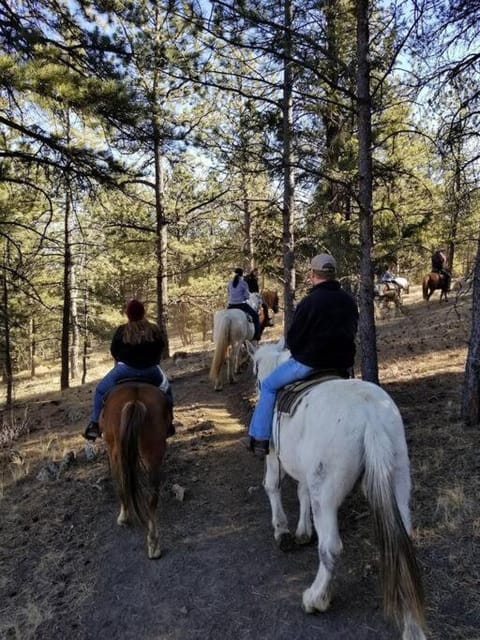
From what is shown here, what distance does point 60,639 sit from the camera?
343 centimetres

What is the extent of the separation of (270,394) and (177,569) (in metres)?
1.85

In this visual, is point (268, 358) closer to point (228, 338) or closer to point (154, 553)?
point (154, 553)

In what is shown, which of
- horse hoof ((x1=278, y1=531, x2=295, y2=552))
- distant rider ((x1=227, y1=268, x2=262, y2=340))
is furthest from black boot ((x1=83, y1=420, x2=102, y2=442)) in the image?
distant rider ((x1=227, y1=268, x2=262, y2=340))

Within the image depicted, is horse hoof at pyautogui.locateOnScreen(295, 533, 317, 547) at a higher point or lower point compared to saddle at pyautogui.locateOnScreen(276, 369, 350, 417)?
lower

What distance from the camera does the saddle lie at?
358 centimetres

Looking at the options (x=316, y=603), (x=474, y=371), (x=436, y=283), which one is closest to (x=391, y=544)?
(x=316, y=603)

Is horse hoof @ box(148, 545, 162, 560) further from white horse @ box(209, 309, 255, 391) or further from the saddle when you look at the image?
white horse @ box(209, 309, 255, 391)

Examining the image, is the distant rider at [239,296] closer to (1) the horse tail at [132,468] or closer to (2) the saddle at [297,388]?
(1) the horse tail at [132,468]

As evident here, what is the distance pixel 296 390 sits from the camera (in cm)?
368

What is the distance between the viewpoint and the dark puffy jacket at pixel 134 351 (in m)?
5.08

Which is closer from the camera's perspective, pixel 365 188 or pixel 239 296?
pixel 365 188

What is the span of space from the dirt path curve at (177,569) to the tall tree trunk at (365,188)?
238 centimetres

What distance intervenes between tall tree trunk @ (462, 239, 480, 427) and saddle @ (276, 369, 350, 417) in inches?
94.3

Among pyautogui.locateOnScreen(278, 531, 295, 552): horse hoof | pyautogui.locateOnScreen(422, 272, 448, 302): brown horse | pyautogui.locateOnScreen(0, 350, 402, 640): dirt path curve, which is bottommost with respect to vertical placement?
pyautogui.locateOnScreen(0, 350, 402, 640): dirt path curve
